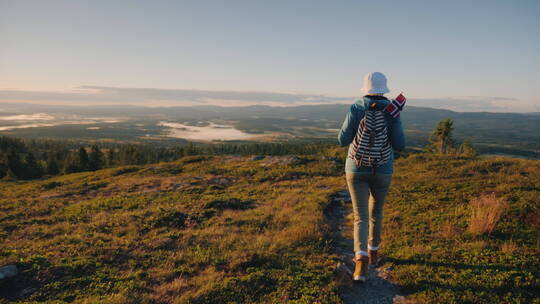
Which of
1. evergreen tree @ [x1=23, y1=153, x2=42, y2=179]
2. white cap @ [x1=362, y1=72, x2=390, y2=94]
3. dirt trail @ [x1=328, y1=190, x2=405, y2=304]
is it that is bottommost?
evergreen tree @ [x1=23, y1=153, x2=42, y2=179]

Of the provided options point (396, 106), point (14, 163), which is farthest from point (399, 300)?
point (14, 163)

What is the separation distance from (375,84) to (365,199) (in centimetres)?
232

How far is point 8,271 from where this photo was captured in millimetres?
6750

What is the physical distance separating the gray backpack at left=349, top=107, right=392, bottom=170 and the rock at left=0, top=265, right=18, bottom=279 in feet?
29.2

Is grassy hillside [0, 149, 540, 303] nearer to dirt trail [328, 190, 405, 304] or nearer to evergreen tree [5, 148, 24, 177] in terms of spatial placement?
dirt trail [328, 190, 405, 304]

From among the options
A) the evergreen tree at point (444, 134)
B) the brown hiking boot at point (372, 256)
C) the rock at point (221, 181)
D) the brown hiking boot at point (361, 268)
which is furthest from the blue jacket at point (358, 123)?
the evergreen tree at point (444, 134)

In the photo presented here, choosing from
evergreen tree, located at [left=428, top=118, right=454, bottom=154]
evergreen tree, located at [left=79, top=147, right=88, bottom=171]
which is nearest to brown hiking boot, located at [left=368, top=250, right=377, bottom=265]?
evergreen tree, located at [left=428, top=118, right=454, bottom=154]

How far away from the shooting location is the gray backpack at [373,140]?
201 inches

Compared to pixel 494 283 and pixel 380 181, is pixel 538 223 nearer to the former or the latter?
pixel 494 283

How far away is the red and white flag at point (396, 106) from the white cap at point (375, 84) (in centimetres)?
26

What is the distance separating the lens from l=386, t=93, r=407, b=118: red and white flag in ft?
16.5

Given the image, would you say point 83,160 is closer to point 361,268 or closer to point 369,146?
point 361,268

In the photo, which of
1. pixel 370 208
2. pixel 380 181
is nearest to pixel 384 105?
pixel 380 181

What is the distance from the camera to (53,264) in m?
7.28
